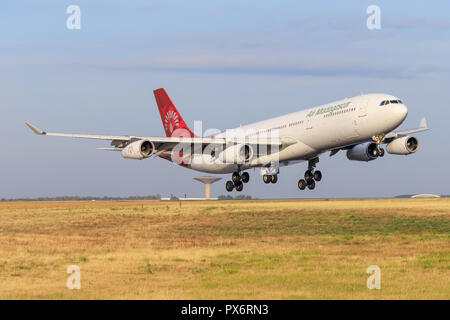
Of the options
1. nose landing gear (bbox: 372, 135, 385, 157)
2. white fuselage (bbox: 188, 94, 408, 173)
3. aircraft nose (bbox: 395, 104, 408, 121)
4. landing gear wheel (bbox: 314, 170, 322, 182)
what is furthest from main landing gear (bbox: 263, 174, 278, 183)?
aircraft nose (bbox: 395, 104, 408, 121)

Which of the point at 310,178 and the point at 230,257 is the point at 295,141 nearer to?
the point at 310,178

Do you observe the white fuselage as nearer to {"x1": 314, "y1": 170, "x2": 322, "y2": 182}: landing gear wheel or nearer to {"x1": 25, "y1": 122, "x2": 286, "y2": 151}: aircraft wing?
{"x1": 25, "y1": 122, "x2": 286, "y2": 151}: aircraft wing

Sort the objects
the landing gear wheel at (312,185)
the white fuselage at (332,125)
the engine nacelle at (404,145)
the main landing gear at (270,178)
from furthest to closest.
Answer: the main landing gear at (270,178) → the landing gear wheel at (312,185) → the engine nacelle at (404,145) → the white fuselage at (332,125)

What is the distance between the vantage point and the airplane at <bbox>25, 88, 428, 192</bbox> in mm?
50219

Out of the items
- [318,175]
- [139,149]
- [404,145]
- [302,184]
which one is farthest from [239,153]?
[404,145]

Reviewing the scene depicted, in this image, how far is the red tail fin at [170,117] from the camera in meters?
78.2

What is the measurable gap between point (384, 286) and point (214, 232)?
2732 cm

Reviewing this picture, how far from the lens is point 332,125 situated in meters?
52.7

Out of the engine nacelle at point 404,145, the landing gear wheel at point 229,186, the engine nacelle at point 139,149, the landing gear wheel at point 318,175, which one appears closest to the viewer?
the engine nacelle at point 404,145

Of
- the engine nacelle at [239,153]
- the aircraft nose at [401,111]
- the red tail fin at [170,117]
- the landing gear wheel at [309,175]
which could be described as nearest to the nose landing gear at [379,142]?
the aircraft nose at [401,111]

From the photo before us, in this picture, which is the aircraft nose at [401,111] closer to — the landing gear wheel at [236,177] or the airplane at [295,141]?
the airplane at [295,141]

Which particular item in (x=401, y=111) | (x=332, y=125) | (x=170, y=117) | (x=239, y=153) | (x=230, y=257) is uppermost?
(x=170, y=117)

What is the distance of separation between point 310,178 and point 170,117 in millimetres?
22269
